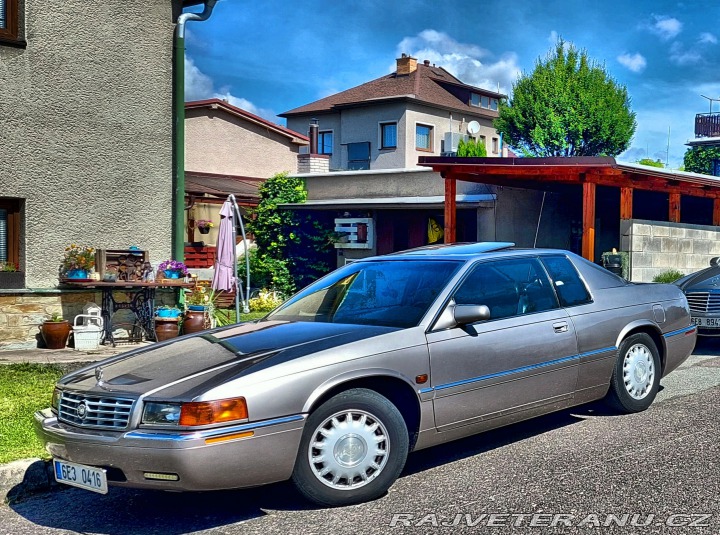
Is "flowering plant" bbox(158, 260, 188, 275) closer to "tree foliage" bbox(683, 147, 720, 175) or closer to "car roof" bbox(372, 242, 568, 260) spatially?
"car roof" bbox(372, 242, 568, 260)

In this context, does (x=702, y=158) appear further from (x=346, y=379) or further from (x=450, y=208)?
(x=346, y=379)

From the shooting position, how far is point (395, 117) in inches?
1639

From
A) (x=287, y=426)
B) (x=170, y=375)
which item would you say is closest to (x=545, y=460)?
(x=287, y=426)

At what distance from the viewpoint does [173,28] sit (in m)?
12.8

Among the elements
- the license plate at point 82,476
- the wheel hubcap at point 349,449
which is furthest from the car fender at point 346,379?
the license plate at point 82,476

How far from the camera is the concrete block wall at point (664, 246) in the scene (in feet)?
50.9

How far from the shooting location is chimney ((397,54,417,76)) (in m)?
47.1

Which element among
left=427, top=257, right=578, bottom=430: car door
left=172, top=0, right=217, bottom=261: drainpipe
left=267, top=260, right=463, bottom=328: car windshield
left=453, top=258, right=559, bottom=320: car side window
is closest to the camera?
left=427, top=257, right=578, bottom=430: car door

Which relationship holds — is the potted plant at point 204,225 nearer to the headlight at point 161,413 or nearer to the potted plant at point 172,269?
the potted plant at point 172,269

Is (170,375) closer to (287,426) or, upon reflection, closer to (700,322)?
(287,426)

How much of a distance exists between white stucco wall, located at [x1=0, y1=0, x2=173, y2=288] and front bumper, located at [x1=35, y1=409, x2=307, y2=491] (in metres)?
7.57

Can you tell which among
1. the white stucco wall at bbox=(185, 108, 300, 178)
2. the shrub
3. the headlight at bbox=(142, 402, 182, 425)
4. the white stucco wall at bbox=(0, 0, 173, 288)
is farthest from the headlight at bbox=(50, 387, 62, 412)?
the white stucco wall at bbox=(185, 108, 300, 178)

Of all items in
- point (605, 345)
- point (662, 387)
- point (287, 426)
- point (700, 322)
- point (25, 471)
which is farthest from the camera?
point (700, 322)

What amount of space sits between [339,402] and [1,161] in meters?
8.22
